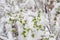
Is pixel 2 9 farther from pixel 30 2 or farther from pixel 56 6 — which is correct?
pixel 56 6

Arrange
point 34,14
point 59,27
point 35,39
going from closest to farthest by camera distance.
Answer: point 35,39, point 59,27, point 34,14

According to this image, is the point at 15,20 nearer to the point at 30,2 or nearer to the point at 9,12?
the point at 9,12

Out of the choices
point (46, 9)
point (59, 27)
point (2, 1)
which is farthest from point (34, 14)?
point (2, 1)

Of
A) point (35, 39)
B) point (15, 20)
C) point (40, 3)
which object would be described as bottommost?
point (35, 39)

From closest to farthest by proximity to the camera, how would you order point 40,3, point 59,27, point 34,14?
point 59,27, point 34,14, point 40,3

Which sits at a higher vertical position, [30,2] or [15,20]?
[30,2]

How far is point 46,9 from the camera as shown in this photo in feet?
5.88

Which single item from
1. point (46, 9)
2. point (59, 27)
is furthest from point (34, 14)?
point (59, 27)

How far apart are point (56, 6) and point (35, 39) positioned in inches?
20.5

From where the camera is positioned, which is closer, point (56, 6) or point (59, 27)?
point (59, 27)

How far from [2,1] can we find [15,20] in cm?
38

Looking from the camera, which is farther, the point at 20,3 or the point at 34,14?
the point at 20,3

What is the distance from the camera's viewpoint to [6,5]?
1.84m

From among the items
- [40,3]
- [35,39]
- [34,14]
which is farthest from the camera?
[40,3]
